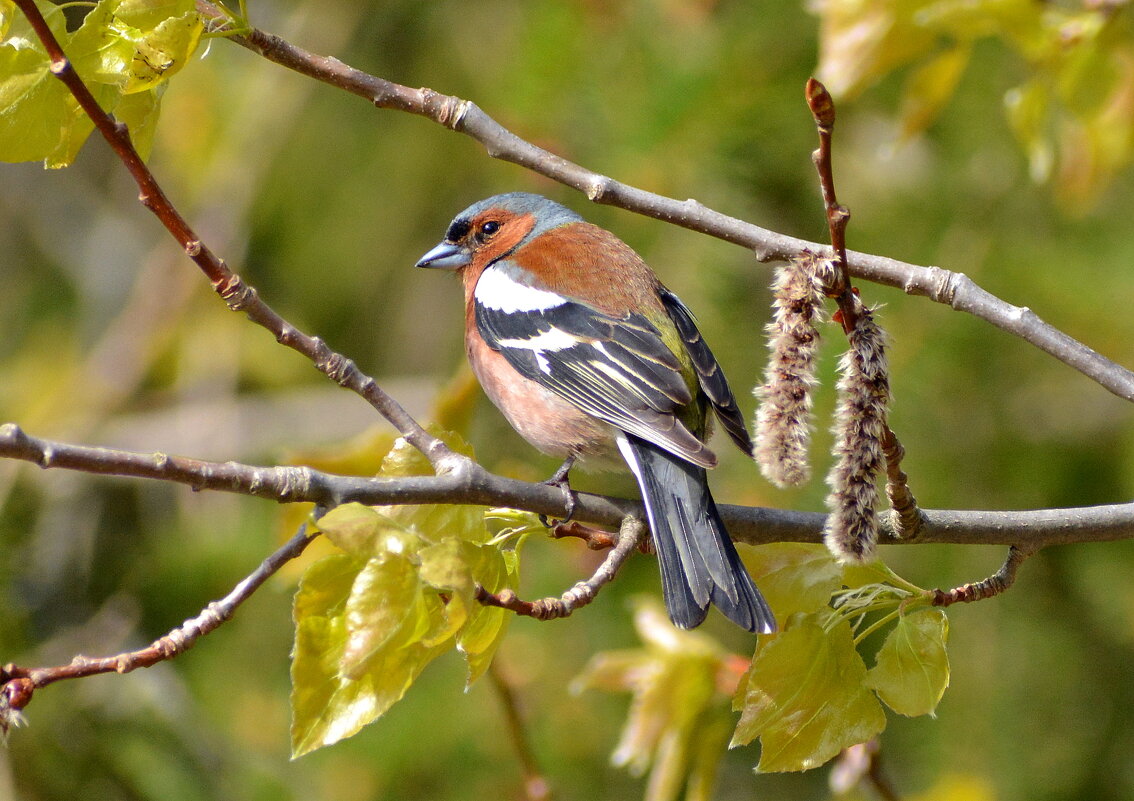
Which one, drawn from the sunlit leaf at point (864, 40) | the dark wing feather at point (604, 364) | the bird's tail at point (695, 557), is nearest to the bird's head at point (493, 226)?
the dark wing feather at point (604, 364)

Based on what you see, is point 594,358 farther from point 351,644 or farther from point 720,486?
point 351,644

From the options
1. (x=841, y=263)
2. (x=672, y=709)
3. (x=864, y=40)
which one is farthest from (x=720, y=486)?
(x=841, y=263)

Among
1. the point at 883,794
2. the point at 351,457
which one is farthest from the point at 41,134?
the point at 883,794

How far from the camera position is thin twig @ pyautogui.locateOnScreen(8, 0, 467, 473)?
5.85 feet

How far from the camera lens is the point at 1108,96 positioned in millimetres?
3010

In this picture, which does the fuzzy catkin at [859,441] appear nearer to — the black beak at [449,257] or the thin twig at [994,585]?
the thin twig at [994,585]

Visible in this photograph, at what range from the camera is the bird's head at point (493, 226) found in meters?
4.16

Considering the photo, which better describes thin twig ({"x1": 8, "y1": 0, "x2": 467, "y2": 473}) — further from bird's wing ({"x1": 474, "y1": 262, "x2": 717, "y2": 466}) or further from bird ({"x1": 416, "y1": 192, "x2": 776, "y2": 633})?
bird's wing ({"x1": 474, "y1": 262, "x2": 717, "y2": 466})

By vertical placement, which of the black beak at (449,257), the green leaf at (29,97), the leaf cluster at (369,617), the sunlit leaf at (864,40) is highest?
the green leaf at (29,97)

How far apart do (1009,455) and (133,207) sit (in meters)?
5.93

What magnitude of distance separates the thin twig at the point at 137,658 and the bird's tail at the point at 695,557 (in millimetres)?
916

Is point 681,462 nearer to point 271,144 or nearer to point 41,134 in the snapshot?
point 41,134

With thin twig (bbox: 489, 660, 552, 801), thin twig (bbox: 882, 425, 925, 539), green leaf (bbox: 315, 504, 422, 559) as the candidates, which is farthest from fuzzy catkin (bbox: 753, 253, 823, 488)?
thin twig (bbox: 489, 660, 552, 801)

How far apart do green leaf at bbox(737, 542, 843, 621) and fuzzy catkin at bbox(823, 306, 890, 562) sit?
0.81 feet
